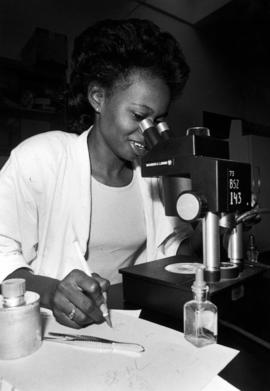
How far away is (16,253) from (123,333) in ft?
1.23

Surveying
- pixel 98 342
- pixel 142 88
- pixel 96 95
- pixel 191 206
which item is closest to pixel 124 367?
pixel 98 342

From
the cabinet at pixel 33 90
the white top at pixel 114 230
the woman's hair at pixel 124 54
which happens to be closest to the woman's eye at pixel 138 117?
the woman's hair at pixel 124 54

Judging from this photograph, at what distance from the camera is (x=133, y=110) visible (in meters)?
0.95

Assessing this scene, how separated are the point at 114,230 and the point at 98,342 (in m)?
0.60

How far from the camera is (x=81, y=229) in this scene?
3.30 feet

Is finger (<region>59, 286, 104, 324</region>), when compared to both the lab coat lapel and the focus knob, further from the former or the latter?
the lab coat lapel

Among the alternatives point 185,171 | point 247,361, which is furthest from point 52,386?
point 185,171

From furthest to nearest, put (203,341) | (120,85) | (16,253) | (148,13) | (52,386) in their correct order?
(148,13)
(120,85)
(16,253)
(203,341)
(52,386)

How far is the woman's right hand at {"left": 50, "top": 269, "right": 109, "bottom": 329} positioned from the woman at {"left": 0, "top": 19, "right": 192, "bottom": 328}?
0.29 meters

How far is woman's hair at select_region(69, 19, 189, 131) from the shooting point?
1.01 m

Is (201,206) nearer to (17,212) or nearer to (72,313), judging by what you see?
(72,313)

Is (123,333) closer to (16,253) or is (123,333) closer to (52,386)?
(52,386)

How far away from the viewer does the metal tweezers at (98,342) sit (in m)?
0.50

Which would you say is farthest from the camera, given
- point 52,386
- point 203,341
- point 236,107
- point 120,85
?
point 236,107
